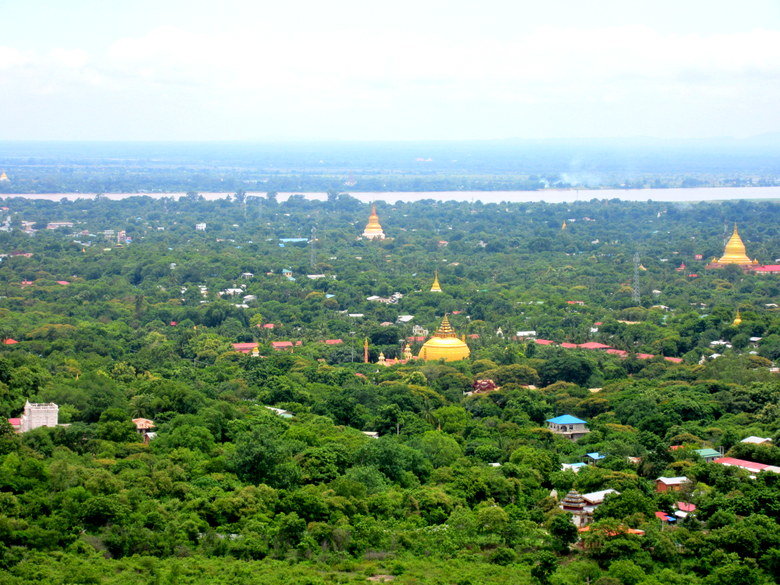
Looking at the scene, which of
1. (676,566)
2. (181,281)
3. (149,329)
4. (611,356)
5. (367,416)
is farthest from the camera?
(181,281)

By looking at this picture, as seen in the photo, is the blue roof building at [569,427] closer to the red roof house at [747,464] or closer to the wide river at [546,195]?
the red roof house at [747,464]

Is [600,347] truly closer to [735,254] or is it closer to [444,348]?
[444,348]

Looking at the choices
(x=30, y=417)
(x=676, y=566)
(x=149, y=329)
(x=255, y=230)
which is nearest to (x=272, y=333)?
(x=149, y=329)

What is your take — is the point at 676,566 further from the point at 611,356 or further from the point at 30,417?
the point at 611,356

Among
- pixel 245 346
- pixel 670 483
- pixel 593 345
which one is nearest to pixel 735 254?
pixel 593 345

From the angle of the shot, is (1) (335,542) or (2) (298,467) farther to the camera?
(2) (298,467)

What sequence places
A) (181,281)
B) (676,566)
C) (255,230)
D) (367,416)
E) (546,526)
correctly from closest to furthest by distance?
(676,566), (546,526), (367,416), (181,281), (255,230)

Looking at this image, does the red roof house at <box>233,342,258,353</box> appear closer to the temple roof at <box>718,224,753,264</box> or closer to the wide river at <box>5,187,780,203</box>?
the temple roof at <box>718,224,753,264</box>

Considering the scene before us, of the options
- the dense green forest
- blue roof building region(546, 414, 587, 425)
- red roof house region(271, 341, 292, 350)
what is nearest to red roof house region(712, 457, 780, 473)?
the dense green forest
